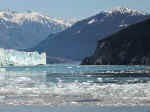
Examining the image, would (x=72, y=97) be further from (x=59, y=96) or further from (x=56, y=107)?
(x=56, y=107)

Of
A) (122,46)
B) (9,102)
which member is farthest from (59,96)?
(122,46)

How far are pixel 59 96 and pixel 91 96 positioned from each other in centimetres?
232

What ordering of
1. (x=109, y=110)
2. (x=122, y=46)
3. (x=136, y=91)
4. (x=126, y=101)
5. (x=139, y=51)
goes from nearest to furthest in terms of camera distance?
1. (x=109, y=110)
2. (x=126, y=101)
3. (x=136, y=91)
4. (x=139, y=51)
5. (x=122, y=46)

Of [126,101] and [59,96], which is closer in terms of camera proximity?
[126,101]

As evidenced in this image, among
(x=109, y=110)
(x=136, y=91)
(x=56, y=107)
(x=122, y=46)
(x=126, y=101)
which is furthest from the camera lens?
(x=122, y=46)

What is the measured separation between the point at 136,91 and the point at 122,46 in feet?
535

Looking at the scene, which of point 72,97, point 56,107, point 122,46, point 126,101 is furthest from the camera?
point 122,46

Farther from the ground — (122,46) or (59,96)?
(122,46)

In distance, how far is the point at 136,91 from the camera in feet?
115

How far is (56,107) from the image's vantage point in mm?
26922

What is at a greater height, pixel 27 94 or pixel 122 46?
pixel 122 46

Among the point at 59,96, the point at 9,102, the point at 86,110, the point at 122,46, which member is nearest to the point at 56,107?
the point at 86,110

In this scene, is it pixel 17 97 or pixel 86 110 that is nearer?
pixel 86 110

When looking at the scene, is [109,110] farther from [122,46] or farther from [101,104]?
[122,46]
